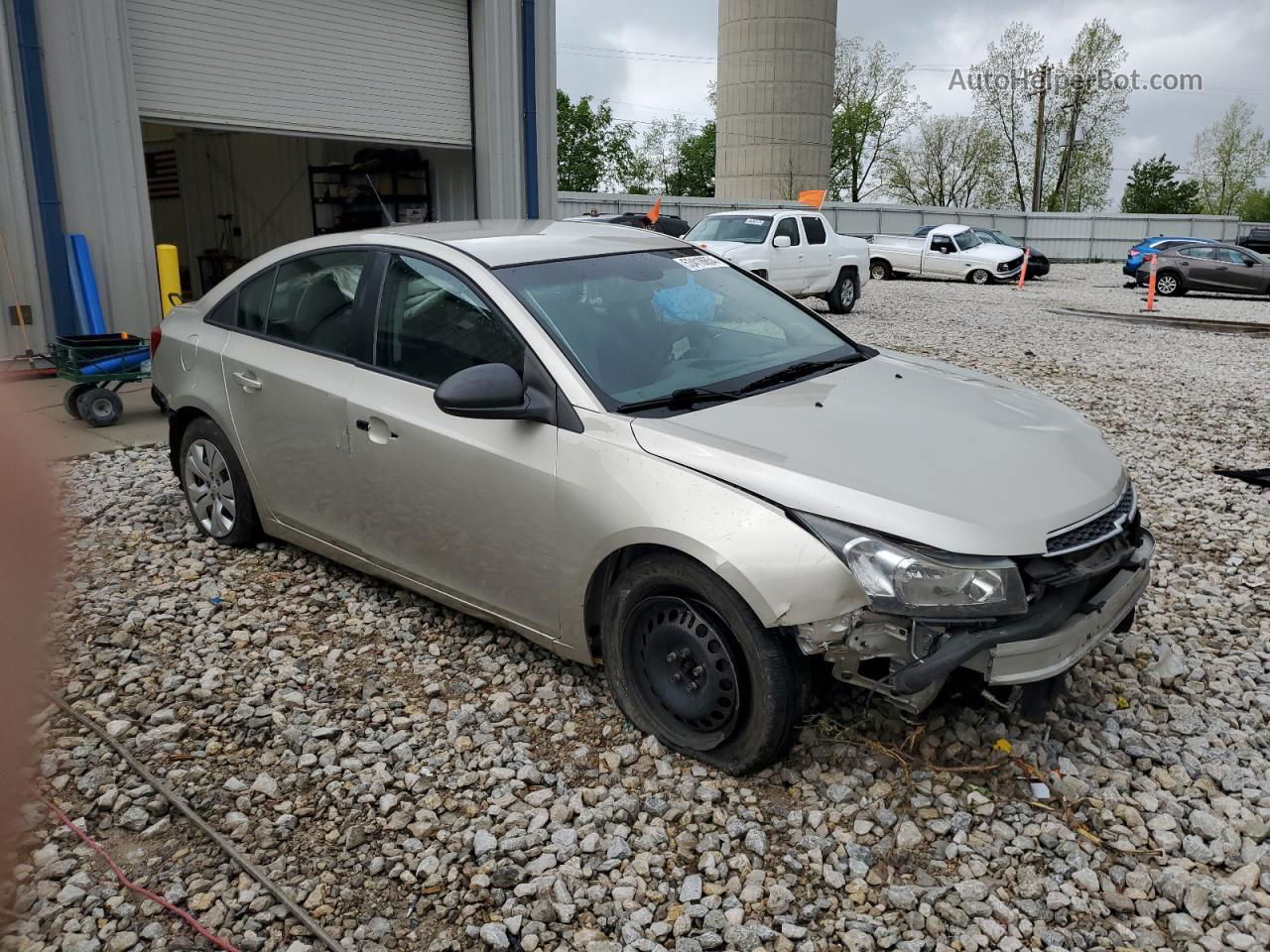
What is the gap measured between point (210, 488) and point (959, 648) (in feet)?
13.1

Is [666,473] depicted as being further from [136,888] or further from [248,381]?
[248,381]

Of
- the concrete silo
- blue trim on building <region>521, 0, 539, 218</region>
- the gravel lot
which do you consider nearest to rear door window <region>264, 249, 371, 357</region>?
the gravel lot

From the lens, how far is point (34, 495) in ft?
2.45

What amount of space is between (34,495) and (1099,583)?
327 cm

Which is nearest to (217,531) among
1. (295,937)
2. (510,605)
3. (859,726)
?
(510,605)

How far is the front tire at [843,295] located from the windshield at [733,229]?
183cm

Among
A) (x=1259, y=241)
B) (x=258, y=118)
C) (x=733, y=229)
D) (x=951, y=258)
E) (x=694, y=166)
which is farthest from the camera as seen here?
(x=694, y=166)

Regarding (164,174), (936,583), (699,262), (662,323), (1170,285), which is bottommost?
(1170,285)

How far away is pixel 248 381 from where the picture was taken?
4.86 metres

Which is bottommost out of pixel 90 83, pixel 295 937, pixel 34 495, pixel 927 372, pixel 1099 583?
pixel 295 937

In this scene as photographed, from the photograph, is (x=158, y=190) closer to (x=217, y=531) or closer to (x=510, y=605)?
(x=217, y=531)

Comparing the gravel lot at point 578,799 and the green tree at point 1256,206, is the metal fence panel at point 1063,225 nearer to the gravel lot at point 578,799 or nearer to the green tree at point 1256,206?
the green tree at point 1256,206

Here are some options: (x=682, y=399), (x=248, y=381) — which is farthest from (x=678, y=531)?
(x=248, y=381)

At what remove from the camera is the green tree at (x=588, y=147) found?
71.9 meters
